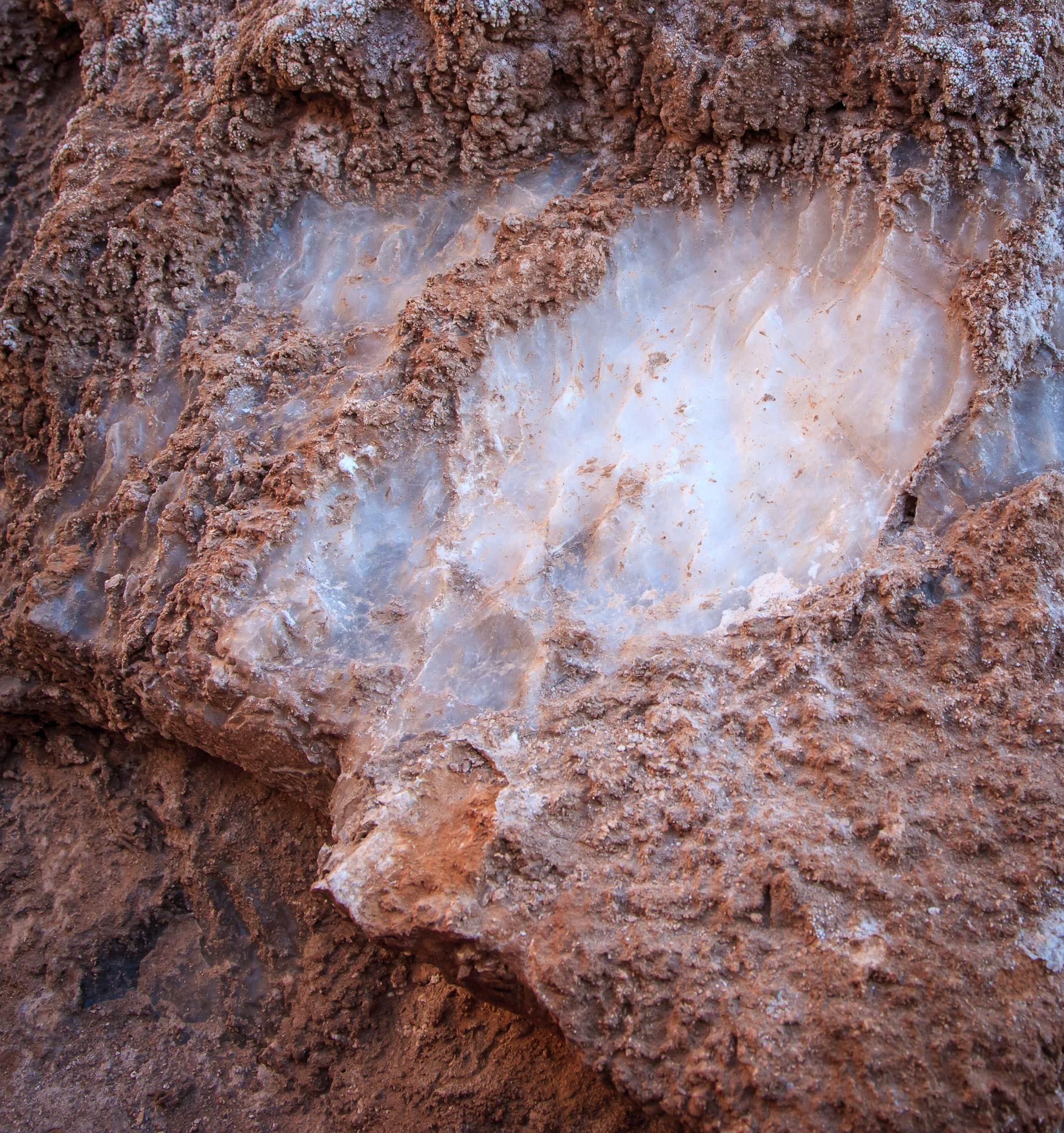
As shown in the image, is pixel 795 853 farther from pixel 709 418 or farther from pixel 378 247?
pixel 378 247

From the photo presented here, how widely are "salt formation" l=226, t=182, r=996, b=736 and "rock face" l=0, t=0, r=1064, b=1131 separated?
0.04ft

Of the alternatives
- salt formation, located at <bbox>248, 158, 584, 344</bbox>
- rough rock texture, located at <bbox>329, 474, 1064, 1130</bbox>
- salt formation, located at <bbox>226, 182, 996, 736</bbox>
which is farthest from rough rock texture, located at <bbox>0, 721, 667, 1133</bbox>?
salt formation, located at <bbox>248, 158, 584, 344</bbox>

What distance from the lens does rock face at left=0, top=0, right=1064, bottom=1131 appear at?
5.58ft

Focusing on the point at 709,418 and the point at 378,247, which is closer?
the point at 709,418

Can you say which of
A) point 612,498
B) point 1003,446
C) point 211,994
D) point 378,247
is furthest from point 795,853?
point 378,247

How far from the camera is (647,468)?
2418 millimetres

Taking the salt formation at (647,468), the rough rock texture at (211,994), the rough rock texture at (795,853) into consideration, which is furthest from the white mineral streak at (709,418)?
the rough rock texture at (211,994)

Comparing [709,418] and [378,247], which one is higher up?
[378,247]

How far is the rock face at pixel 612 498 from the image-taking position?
5.58ft

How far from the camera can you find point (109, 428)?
2.95m

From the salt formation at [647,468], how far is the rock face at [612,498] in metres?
0.01

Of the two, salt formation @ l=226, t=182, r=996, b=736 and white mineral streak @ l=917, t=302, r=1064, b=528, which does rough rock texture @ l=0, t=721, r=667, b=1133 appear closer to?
salt formation @ l=226, t=182, r=996, b=736

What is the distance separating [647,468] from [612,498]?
0.46 feet

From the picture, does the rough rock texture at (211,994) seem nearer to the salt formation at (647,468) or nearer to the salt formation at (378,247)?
the salt formation at (647,468)
